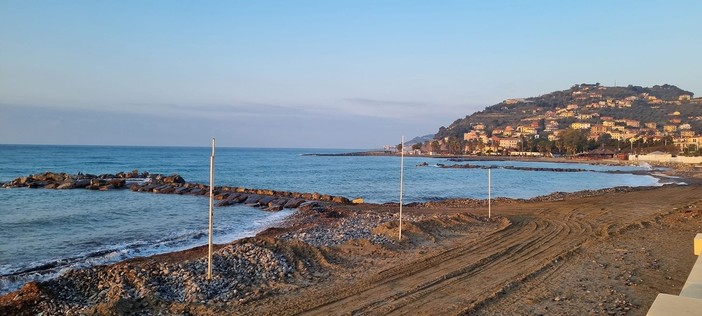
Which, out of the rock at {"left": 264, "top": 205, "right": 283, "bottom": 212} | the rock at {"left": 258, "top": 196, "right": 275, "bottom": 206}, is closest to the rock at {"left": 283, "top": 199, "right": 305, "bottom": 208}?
the rock at {"left": 264, "top": 205, "right": 283, "bottom": 212}

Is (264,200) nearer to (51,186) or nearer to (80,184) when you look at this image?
(80,184)

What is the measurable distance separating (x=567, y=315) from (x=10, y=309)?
30.5ft

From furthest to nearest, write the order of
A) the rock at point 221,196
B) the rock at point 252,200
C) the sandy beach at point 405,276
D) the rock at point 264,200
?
the rock at point 221,196 → the rock at point 252,200 → the rock at point 264,200 → the sandy beach at point 405,276

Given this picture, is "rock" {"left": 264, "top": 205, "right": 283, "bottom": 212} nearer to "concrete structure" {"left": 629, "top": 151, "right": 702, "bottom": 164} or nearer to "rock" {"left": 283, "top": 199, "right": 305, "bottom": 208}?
"rock" {"left": 283, "top": 199, "right": 305, "bottom": 208}

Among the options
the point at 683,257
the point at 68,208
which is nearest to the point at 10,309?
the point at 683,257

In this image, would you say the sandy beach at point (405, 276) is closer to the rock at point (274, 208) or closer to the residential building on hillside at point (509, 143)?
the rock at point (274, 208)

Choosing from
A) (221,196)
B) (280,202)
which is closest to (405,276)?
(280,202)

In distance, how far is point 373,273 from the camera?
1014 centimetres

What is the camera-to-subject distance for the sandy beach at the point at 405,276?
26.2ft

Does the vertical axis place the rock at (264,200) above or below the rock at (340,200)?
below

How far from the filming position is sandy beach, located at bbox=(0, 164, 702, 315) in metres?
7.99

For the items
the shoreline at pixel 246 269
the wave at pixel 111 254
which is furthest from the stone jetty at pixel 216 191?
the shoreline at pixel 246 269

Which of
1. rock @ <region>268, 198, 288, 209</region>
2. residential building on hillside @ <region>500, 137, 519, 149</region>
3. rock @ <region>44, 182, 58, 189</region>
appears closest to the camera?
rock @ <region>268, 198, 288, 209</region>

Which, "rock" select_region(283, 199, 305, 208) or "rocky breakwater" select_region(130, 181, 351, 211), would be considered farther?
"rocky breakwater" select_region(130, 181, 351, 211)
